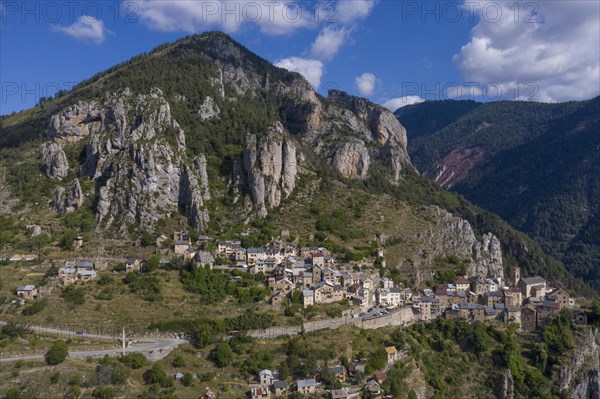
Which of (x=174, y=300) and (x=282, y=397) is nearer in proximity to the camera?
(x=282, y=397)

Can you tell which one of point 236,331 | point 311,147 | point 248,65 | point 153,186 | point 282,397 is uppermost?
point 248,65

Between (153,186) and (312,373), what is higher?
(153,186)

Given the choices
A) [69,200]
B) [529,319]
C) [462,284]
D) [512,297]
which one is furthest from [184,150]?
[529,319]

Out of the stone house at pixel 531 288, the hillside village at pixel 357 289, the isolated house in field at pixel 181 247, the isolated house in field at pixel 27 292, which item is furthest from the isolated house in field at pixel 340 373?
the isolated house in field at pixel 27 292

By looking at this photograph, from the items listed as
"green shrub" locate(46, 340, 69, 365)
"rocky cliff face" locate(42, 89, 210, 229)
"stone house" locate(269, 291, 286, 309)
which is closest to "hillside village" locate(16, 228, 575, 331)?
"stone house" locate(269, 291, 286, 309)

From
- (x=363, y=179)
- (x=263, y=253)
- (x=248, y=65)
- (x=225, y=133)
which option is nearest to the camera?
(x=263, y=253)

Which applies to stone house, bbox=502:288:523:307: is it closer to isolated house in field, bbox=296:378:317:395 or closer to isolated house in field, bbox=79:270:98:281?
isolated house in field, bbox=296:378:317:395

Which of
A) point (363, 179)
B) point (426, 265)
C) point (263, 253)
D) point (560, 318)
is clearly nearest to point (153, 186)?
point (263, 253)

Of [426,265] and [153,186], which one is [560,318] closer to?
[426,265]
